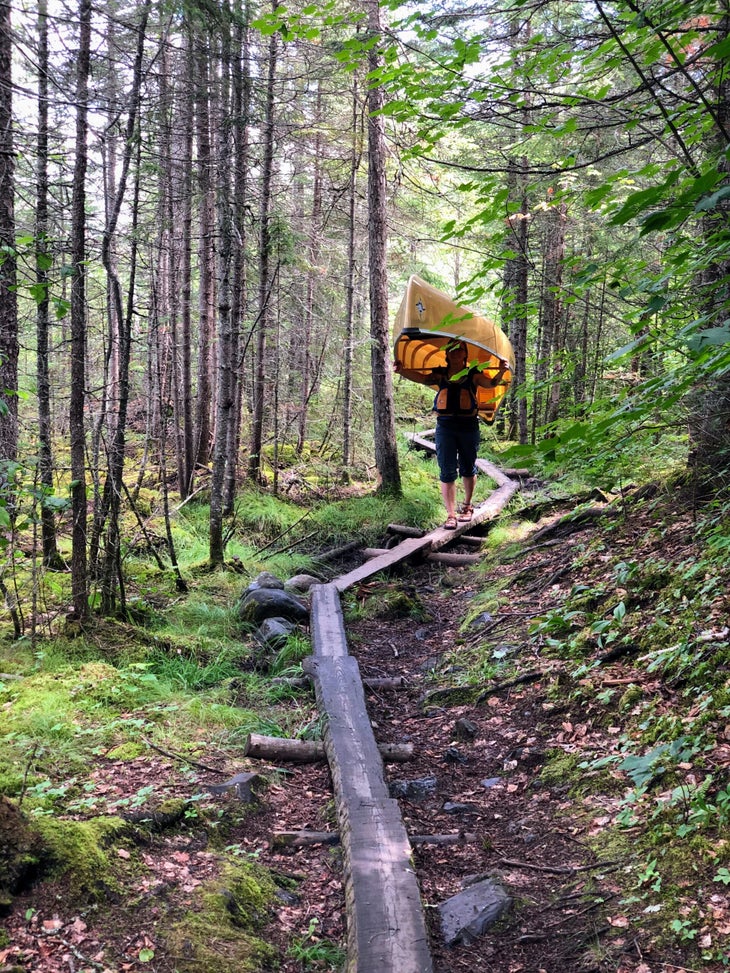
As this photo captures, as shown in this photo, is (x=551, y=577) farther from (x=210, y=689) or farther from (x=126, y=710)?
(x=126, y=710)

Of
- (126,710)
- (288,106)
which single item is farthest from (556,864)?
(288,106)

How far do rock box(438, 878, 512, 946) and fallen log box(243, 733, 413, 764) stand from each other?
1281 mm

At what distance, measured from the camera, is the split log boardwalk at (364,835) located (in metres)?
2.56

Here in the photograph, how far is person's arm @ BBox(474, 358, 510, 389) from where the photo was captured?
9.75 metres

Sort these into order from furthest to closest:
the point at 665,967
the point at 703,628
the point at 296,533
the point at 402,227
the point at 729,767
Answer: the point at 402,227
the point at 296,533
the point at 703,628
the point at 729,767
the point at 665,967

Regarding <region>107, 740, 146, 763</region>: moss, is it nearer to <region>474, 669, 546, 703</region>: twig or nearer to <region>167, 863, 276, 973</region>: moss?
<region>167, 863, 276, 973</region>: moss

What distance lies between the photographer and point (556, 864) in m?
3.13

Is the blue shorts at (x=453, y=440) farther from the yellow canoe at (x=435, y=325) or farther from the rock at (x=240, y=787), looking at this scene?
the rock at (x=240, y=787)

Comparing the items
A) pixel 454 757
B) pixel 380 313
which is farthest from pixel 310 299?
pixel 454 757

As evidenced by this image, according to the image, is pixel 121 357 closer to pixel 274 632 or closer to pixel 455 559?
pixel 274 632

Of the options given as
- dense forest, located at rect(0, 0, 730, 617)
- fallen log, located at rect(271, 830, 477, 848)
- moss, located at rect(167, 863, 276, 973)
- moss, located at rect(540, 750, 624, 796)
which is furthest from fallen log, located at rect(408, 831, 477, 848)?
dense forest, located at rect(0, 0, 730, 617)

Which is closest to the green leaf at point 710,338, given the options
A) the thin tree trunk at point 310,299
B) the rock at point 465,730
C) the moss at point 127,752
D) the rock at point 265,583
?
the rock at point 465,730

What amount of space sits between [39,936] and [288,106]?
45.4 feet

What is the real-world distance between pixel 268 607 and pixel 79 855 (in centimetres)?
374
